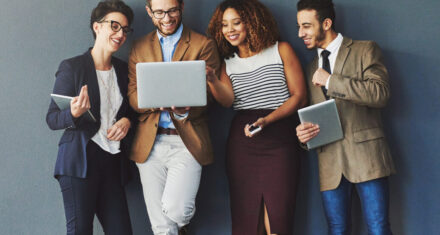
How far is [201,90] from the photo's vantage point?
77.9 inches

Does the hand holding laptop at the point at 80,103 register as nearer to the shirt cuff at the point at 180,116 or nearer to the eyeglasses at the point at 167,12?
the shirt cuff at the point at 180,116

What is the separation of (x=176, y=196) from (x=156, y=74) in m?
0.64

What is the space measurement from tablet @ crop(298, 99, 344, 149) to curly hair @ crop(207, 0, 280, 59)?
0.49 metres

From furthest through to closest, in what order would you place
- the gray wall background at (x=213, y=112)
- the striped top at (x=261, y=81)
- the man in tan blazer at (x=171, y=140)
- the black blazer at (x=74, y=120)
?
the gray wall background at (x=213, y=112)
the striped top at (x=261, y=81)
the man in tan blazer at (x=171, y=140)
the black blazer at (x=74, y=120)

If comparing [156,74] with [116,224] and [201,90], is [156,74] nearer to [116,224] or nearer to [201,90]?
[201,90]

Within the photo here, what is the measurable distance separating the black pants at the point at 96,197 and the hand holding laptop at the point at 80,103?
228 mm

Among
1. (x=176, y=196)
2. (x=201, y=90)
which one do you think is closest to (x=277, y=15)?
(x=201, y=90)

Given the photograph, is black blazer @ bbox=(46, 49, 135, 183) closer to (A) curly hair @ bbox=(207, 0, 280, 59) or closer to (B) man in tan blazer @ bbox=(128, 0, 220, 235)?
(B) man in tan blazer @ bbox=(128, 0, 220, 235)

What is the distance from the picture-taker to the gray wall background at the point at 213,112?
256cm

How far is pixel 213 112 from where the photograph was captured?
2.63 m

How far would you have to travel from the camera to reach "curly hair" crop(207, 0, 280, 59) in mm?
2320

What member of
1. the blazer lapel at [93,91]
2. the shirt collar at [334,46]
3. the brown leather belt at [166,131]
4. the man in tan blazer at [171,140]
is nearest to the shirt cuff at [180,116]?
the man in tan blazer at [171,140]

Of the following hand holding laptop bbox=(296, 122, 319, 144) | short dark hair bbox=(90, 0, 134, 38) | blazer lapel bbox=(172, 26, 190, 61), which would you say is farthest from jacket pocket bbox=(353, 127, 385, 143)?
short dark hair bbox=(90, 0, 134, 38)

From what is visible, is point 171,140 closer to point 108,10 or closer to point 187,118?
point 187,118
